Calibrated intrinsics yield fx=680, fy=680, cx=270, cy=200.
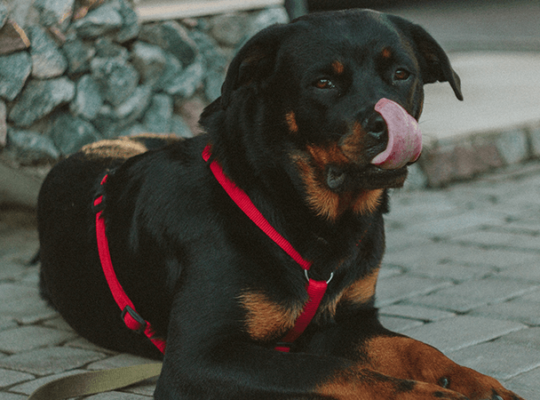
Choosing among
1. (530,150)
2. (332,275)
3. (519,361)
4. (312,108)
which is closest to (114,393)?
(332,275)

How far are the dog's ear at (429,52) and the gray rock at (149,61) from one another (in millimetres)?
2550

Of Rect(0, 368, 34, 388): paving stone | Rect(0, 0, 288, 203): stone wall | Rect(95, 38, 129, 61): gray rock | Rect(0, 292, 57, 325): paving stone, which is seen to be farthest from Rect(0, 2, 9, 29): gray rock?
Rect(0, 368, 34, 388): paving stone

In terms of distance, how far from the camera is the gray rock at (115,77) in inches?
182

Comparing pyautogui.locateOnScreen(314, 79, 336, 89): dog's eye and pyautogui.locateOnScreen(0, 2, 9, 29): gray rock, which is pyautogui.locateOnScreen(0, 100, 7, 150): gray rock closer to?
pyautogui.locateOnScreen(0, 2, 9, 29): gray rock

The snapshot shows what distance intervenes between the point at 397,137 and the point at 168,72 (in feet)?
10.2

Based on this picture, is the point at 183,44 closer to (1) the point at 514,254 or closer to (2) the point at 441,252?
(2) the point at 441,252

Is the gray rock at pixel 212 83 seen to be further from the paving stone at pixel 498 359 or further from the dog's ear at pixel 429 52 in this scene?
the paving stone at pixel 498 359

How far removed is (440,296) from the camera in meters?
3.37

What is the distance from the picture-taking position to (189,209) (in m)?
2.47

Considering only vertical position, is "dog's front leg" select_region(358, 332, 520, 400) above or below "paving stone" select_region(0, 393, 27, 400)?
above

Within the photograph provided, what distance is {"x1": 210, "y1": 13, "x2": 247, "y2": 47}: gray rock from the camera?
17.1ft

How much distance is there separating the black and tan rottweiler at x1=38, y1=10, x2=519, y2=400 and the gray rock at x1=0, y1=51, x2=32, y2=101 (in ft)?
6.11

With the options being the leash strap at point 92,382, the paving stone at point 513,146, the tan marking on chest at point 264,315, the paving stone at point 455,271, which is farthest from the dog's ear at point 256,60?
the paving stone at point 513,146

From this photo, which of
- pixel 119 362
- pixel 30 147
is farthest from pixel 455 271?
pixel 30 147
